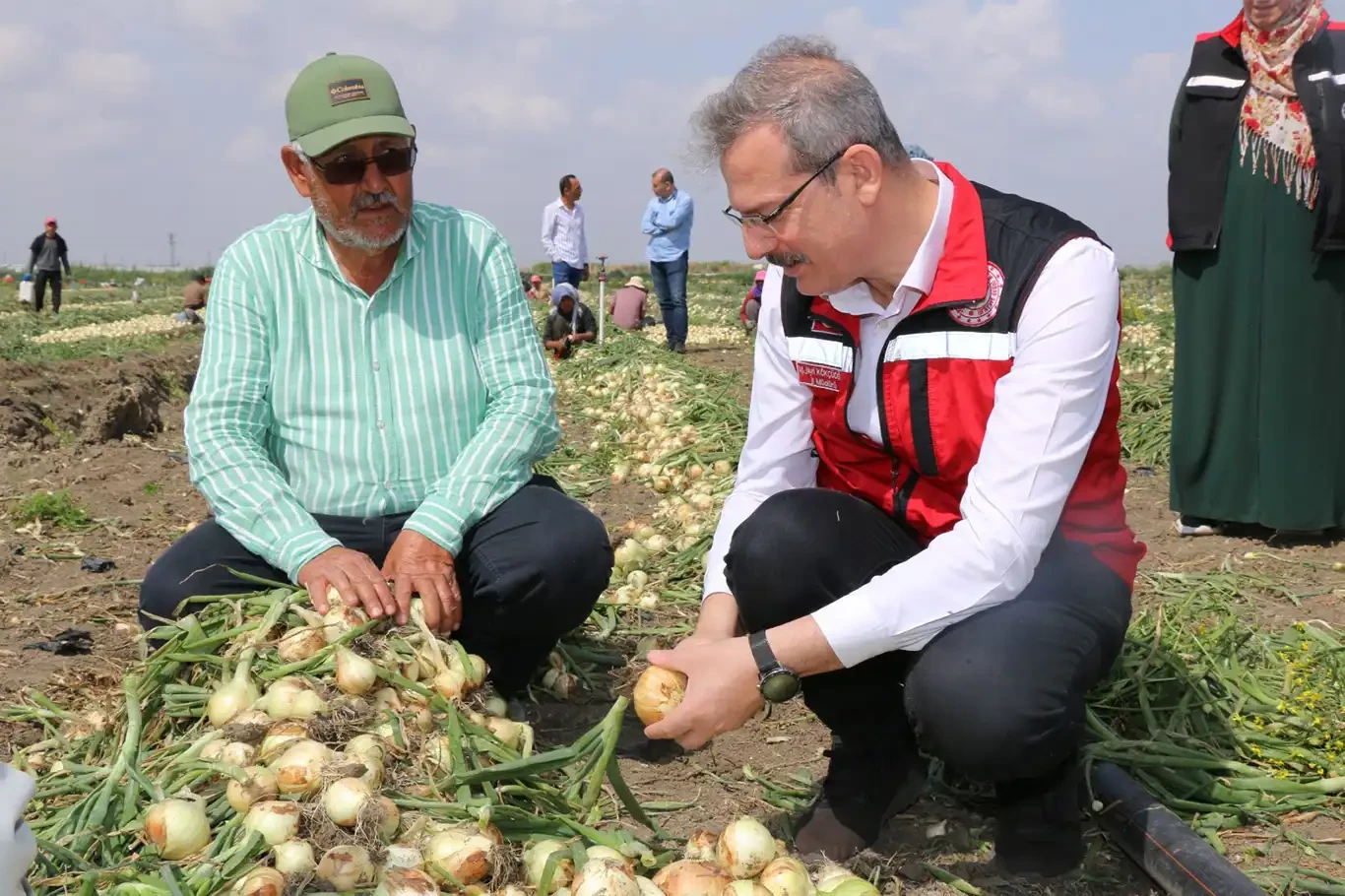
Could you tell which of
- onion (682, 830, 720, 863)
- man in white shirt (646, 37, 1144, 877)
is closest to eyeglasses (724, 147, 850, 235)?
man in white shirt (646, 37, 1144, 877)

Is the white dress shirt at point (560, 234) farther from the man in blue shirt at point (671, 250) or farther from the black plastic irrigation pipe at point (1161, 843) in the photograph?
the black plastic irrigation pipe at point (1161, 843)

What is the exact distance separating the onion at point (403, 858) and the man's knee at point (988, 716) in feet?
2.63

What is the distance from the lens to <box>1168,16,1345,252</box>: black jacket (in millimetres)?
3885

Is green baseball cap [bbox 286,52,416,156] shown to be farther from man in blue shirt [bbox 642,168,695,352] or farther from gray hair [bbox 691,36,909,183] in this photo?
man in blue shirt [bbox 642,168,695,352]

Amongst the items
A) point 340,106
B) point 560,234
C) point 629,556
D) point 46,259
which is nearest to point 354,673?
point 340,106

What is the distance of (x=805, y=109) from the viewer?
1.87 m

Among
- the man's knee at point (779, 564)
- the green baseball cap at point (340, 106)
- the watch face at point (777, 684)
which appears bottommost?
the watch face at point (777, 684)

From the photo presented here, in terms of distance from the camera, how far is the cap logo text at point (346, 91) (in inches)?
104

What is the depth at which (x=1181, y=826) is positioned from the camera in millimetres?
2082

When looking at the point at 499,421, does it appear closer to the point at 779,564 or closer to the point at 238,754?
the point at 779,564

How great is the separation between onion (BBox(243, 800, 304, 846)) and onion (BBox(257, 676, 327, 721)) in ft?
0.94

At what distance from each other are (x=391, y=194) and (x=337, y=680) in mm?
1098

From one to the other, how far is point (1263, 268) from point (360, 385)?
3012 millimetres

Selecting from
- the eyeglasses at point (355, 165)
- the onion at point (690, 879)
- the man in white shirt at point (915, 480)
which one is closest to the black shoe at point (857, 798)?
the man in white shirt at point (915, 480)
